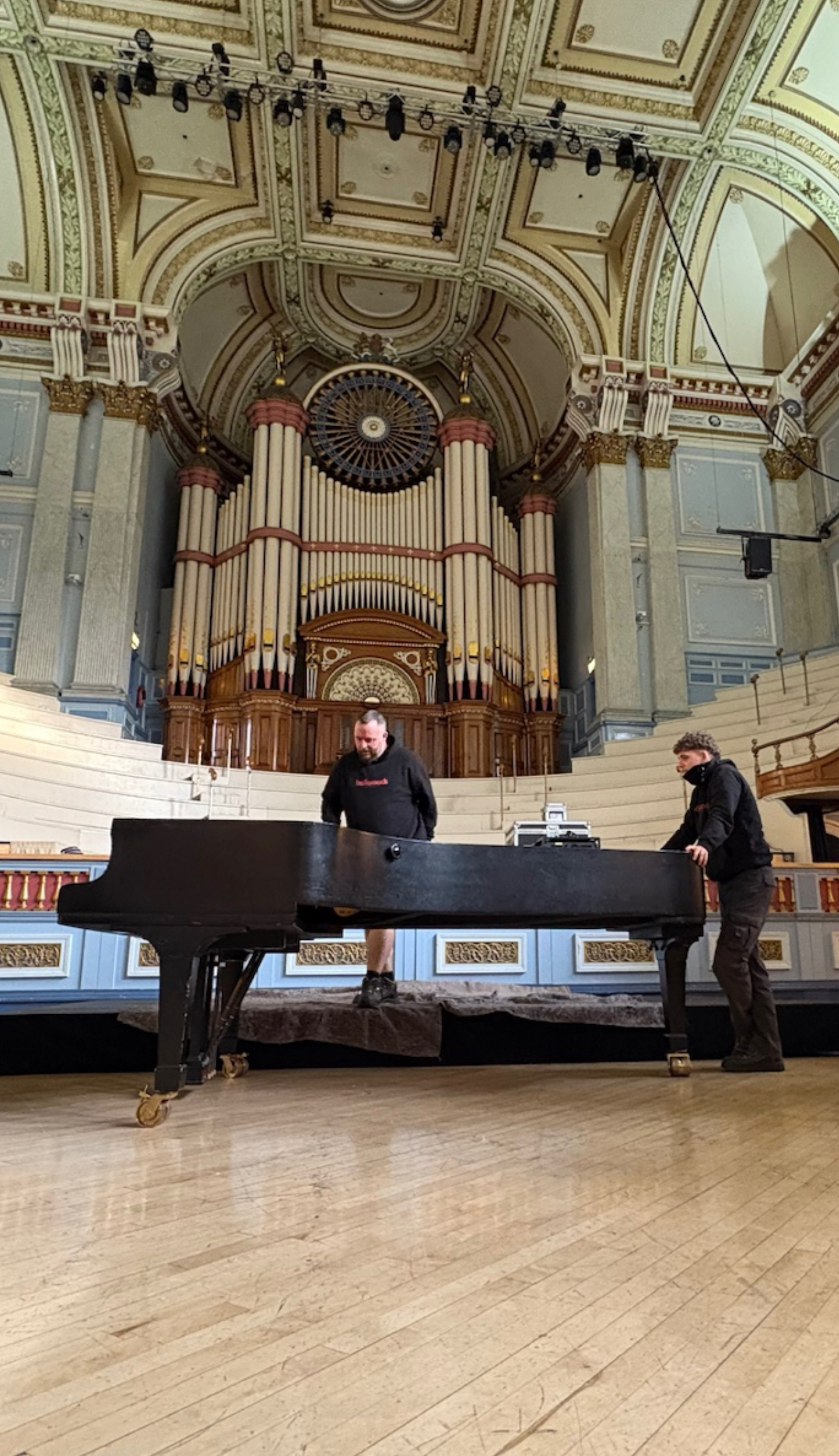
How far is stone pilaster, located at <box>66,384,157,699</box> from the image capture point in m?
9.81

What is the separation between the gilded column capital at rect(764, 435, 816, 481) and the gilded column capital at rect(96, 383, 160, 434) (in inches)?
316

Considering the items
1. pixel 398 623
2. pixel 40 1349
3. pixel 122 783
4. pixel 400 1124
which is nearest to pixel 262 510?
pixel 398 623

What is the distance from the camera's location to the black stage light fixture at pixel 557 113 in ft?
30.1

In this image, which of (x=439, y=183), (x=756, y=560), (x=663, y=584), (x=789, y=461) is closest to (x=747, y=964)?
(x=756, y=560)

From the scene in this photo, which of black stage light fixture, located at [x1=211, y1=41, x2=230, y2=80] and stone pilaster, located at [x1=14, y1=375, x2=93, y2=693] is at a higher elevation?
black stage light fixture, located at [x1=211, y1=41, x2=230, y2=80]

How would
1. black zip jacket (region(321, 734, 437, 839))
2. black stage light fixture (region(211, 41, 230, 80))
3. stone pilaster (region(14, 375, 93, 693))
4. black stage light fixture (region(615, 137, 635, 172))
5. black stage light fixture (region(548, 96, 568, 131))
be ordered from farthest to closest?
stone pilaster (region(14, 375, 93, 693)), black stage light fixture (region(615, 137, 635, 172)), black stage light fixture (region(548, 96, 568, 131)), black stage light fixture (region(211, 41, 230, 80)), black zip jacket (region(321, 734, 437, 839))

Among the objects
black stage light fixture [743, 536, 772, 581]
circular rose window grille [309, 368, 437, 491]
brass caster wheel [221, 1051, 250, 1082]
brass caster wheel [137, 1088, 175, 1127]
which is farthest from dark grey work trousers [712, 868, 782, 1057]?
circular rose window grille [309, 368, 437, 491]

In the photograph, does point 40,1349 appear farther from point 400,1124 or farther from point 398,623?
point 398,623

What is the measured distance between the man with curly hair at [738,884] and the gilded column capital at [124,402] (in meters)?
9.54

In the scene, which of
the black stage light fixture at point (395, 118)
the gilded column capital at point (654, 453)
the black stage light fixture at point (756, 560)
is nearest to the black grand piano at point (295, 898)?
the black stage light fixture at point (756, 560)

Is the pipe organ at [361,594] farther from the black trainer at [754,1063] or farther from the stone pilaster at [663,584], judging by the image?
the black trainer at [754,1063]

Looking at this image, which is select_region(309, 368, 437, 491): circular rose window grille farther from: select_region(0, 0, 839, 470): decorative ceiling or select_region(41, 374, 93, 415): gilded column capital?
select_region(41, 374, 93, 415): gilded column capital

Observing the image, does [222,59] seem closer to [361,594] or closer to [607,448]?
[361,594]

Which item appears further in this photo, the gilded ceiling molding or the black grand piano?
the gilded ceiling molding
